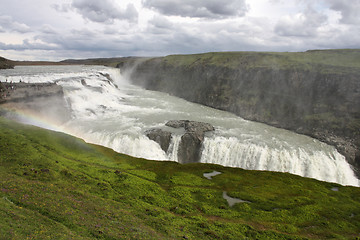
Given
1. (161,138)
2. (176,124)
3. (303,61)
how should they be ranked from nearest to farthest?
(161,138) < (176,124) < (303,61)

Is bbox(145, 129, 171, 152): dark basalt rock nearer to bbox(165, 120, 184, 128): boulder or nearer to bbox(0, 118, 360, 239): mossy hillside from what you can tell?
bbox(165, 120, 184, 128): boulder

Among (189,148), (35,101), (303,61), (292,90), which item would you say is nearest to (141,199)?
(189,148)

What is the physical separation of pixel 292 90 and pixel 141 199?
67.5 m

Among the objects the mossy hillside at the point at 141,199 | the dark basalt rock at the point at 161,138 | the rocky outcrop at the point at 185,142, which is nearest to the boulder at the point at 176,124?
the rocky outcrop at the point at 185,142

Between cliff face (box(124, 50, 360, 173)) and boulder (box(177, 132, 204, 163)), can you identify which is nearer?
boulder (box(177, 132, 204, 163))

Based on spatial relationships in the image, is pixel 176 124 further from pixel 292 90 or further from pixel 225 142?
pixel 292 90

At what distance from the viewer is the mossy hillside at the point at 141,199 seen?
16.6 m

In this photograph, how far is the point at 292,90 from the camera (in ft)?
Answer: 250

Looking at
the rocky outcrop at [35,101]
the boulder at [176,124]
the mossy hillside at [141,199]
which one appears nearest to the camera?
the mossy hillside at [141,199]

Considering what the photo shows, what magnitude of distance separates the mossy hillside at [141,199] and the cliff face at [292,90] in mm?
33249

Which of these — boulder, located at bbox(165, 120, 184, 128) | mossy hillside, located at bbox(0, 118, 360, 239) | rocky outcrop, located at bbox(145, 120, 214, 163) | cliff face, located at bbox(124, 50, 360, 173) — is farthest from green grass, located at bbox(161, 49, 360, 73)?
mossy hillside, located at bbox(0, 118, 360, 239)

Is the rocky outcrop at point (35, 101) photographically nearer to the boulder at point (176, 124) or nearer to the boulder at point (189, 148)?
the boulder at point (176, 124)

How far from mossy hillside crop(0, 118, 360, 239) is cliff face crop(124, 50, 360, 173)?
109 ft

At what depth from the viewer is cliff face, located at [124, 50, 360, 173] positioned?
61.1 m
